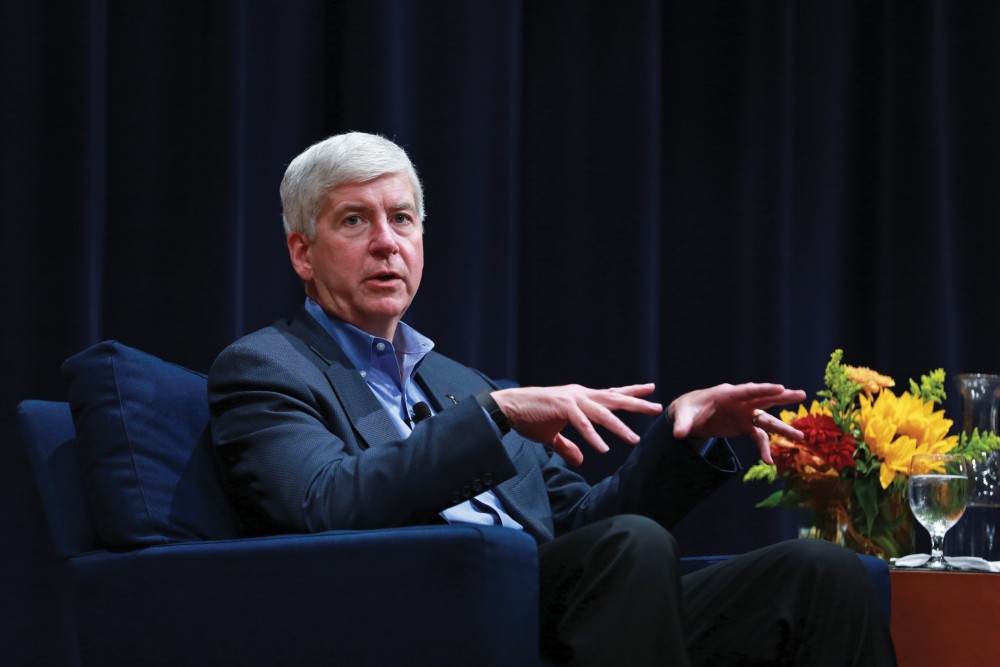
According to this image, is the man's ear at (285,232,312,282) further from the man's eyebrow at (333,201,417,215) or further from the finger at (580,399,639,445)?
the finger at (580,399,639,445)

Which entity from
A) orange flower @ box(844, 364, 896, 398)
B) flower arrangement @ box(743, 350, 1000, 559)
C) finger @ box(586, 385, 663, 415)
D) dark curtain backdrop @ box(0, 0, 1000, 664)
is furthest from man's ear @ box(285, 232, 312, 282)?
orange flower @ box(844, 364, 896, 398)

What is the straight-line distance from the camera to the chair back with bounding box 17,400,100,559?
151cm

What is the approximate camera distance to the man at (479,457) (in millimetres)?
1363

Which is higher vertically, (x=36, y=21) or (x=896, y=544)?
(x=36, y=21)

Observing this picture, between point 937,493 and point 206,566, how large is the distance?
3.82 feet

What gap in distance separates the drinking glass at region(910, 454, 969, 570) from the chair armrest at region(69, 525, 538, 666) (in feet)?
2.77

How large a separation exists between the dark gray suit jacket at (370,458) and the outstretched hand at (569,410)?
0.05m

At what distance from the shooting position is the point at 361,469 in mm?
1433

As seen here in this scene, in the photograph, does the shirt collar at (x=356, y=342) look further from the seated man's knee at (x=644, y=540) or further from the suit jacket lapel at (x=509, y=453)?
the seated man's knee at (x=644, y=540)

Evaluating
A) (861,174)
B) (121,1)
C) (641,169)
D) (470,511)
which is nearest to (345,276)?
(470,511)

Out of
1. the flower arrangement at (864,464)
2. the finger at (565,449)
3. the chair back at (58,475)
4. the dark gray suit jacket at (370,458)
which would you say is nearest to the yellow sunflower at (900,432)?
the flower arrangement at (864,464)

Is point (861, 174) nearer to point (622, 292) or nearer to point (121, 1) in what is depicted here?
point (622, 292)

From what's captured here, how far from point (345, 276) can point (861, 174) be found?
1.66m

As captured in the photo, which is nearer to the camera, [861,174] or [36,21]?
[36,21]
